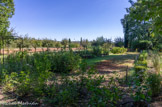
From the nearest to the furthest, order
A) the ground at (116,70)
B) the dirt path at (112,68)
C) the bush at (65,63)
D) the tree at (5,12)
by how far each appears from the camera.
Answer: the ground at (116,70) < the dirt path at (112,68) < the bush at (65,63) < the tree at (5,12)

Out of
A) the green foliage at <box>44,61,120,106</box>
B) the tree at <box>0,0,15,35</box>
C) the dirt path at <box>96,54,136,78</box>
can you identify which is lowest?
the dirt path at <box>96,54,136,78</box>

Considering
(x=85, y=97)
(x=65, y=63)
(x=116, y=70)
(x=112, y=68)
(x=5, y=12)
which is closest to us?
(x=85, y=97)

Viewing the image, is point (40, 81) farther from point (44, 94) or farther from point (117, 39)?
point (117, 39)

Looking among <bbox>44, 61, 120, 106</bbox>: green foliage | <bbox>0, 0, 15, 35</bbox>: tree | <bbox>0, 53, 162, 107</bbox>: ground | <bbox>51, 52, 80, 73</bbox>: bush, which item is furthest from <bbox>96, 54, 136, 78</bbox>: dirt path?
<bbox>0, 0, 15, 35</bbox>: tree

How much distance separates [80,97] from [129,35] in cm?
2212

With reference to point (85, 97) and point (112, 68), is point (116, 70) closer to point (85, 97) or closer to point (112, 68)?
point (112, 68)

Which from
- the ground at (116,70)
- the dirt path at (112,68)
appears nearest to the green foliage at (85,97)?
the ground at (116,70)

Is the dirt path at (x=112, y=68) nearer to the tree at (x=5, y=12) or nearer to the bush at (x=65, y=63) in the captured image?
the bush at (x=65, y=63)

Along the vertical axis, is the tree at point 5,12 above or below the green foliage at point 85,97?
above

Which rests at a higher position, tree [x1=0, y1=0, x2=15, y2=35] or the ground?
tree [x1=0, y1=0, x2=15, y2=35]

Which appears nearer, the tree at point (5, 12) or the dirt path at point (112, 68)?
the dirt path at point (112, 68)

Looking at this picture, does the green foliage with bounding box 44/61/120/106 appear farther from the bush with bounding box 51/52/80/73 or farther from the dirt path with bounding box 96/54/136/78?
the bush with bounding box 51/52/80/73

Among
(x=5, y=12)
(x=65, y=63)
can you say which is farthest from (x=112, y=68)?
(x=5, y=12)

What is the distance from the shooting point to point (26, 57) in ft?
Answer: 19.7
